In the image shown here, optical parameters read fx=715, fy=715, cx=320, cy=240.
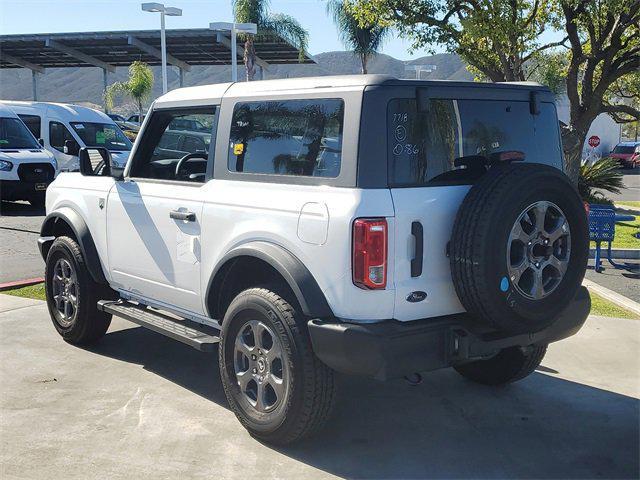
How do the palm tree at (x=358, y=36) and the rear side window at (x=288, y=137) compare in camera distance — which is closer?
the rear side window at (x=288, y=137)

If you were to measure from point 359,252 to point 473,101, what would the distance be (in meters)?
1.19

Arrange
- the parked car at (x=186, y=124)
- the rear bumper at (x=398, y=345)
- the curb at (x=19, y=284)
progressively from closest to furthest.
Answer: the rear bumper at (x=398, y=345)
the parked car at (x=186, y=124)
the curb at (x=19, y=284)

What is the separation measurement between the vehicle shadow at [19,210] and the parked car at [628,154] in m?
33.8

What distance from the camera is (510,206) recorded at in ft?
11.7

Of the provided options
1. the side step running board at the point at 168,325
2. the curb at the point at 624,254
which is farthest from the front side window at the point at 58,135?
the side step running board at the point at 168,325

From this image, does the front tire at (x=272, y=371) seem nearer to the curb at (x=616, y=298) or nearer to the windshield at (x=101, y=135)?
the curb at (x=616, y=298)

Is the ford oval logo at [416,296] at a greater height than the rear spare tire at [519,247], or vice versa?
the rear spare tire at [519,247]

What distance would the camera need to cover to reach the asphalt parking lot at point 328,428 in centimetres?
380

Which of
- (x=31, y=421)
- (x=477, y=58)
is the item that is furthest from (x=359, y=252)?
(x=477, y=58)

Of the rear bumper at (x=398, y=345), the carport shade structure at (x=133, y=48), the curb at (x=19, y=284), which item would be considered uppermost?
the carport shade structure at (x=133, y=48)

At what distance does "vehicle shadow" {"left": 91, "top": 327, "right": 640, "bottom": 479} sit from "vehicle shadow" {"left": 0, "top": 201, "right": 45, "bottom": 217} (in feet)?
33.9

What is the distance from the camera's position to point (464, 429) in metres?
4.30

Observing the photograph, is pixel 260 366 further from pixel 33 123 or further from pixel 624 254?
pixel 33 123

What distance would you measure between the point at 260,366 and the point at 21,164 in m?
12.5
